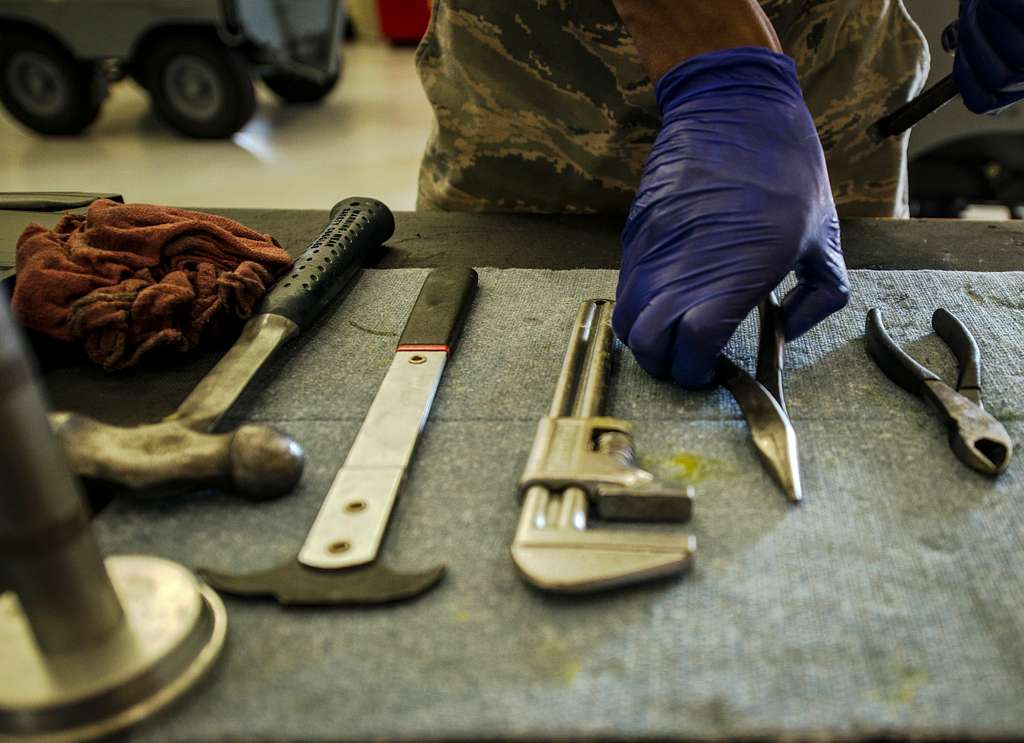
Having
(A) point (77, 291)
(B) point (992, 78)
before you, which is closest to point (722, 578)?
(A) point (77, 291)

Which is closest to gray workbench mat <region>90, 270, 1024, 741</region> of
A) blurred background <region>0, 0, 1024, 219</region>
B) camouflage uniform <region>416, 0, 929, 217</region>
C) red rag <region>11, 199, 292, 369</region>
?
red rag <region>11, 199, 292, 369</region>

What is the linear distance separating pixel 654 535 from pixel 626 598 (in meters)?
0.05

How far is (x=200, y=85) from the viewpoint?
353 centimetres

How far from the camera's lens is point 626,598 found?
1.73 ft

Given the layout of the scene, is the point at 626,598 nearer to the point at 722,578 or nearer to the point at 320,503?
the point at 722,578

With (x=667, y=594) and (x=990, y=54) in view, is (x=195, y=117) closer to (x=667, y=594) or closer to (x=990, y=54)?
(x=990, y=54)

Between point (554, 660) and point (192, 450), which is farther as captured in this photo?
point (192, 450)

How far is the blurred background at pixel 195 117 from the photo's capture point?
3219 millimetres

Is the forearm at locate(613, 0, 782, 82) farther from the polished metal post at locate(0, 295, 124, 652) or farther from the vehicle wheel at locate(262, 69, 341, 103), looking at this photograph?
the vehicle wheel at locate(262, 69, 341, 103)

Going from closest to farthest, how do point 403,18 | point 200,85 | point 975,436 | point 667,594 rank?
point 667,594 < point 975,436 < point 200,85 < point 403,18

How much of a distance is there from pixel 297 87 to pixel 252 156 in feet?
2.81

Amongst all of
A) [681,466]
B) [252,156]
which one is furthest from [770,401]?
[252,156]

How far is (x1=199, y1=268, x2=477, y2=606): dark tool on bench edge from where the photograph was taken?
0.54 metres

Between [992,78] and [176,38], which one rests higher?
[992,78]
